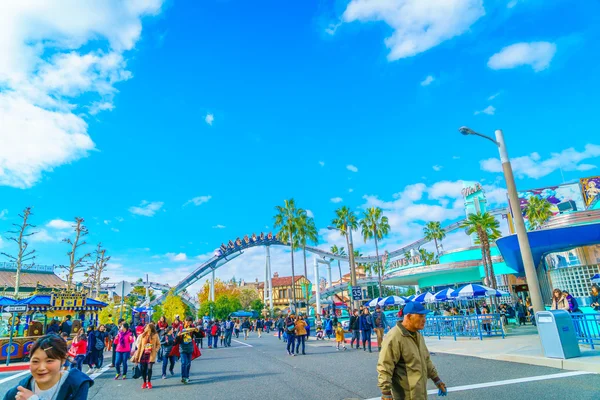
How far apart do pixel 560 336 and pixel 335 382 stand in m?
5.75

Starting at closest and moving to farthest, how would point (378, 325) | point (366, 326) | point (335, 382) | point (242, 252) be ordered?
point (335, 382) → point (366, 326) → point (378, 325) → point (242, 252)

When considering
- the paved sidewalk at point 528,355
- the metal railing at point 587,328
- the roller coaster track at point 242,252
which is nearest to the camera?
the paved sidewalk at point 528,355

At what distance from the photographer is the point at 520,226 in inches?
475

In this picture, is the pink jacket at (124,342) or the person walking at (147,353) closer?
the person walking at (147,353)

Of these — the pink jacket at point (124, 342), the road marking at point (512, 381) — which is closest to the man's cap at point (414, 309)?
the road marking at point (512, 381)

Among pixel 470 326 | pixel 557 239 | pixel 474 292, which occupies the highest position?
pixel 557 239

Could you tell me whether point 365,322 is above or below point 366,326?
above

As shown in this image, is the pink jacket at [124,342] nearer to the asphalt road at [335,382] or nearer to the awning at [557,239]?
the asphalt road at [335,382]

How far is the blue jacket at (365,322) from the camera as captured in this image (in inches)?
635

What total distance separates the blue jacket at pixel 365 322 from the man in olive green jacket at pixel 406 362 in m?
12.4

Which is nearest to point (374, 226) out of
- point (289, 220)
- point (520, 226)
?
point (289, 220)

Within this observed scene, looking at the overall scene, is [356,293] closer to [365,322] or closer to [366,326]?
[365,322]

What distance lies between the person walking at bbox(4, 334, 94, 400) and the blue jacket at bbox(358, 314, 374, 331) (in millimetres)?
14498

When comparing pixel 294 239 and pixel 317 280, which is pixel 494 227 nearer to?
pixel 294 239
